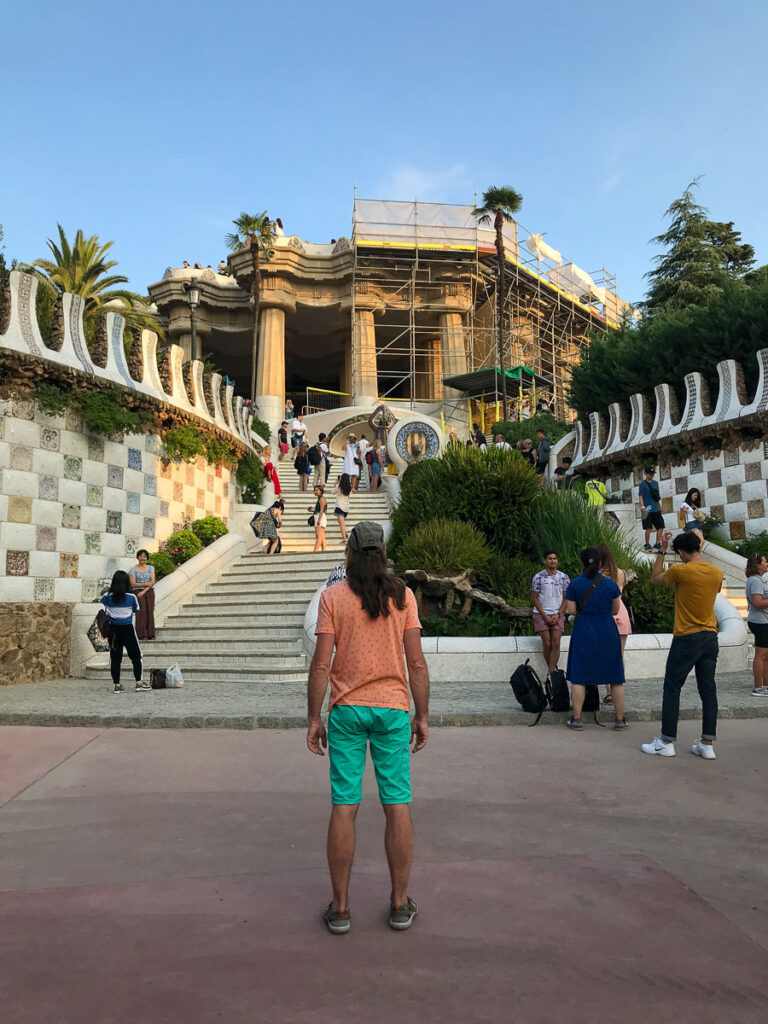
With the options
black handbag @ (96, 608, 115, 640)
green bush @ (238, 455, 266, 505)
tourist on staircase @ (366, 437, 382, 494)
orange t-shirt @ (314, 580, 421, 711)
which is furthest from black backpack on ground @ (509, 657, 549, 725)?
tourist on staircase @ (366, 437, 382, 494)

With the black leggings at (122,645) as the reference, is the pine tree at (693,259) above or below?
above

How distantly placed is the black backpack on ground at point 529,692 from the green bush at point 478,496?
558 centimetres

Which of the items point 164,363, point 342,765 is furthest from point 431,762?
point 164,363

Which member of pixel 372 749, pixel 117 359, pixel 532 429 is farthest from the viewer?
pixel 532 429

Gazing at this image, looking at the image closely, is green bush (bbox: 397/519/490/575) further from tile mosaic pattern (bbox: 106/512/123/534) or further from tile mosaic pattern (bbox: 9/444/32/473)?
tile mosaic pattern (bbox: 9/444/32/473)

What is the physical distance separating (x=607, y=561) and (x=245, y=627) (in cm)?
688

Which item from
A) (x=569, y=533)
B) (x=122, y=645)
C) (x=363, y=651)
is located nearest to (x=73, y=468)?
(x=122, y=645)

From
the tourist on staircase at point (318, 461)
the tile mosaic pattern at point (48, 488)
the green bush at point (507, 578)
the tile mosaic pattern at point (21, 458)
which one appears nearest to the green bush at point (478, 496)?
the green bush at point (507, 578)

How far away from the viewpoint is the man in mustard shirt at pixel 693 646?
5934mm

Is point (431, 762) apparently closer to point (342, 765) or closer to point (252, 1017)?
point (342, 765)

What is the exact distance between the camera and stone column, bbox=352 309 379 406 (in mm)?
38656

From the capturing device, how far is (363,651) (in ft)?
10.7

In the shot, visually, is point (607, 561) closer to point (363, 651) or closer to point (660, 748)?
point (660, 748)

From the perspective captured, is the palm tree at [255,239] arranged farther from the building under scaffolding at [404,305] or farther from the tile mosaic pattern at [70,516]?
the tile mosaic pattern at [70,516]
